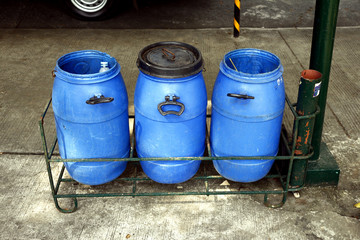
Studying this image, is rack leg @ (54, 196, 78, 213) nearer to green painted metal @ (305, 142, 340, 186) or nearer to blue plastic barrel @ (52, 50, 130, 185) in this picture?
blue plastic barrel @ (52, 50, 130, 185)

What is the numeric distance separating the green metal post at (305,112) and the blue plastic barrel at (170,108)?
2.38 ft

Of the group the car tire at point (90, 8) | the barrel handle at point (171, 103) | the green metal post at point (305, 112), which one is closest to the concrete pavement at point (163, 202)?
the green metal post at point (305, 112)

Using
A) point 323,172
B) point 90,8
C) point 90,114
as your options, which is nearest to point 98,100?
point 90,114

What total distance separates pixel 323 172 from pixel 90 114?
1.98 m

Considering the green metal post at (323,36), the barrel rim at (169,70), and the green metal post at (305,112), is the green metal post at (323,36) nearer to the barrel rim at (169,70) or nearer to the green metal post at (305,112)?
the green metal post at (305,112)

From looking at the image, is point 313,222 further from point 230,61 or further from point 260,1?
point 260,1

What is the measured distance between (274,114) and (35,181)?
6.99ft

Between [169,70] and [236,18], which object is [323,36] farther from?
[236,18]

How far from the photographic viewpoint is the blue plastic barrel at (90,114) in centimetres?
300

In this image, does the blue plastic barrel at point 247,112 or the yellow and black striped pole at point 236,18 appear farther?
the yellow and black striped pole at point 236,18

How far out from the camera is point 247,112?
306cm

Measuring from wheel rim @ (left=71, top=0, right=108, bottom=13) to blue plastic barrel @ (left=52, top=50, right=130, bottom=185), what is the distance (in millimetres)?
3789

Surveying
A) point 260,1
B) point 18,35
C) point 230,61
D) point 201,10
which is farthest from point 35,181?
point 260,1

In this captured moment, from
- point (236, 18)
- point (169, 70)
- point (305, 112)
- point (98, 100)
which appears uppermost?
point (169, 70)
